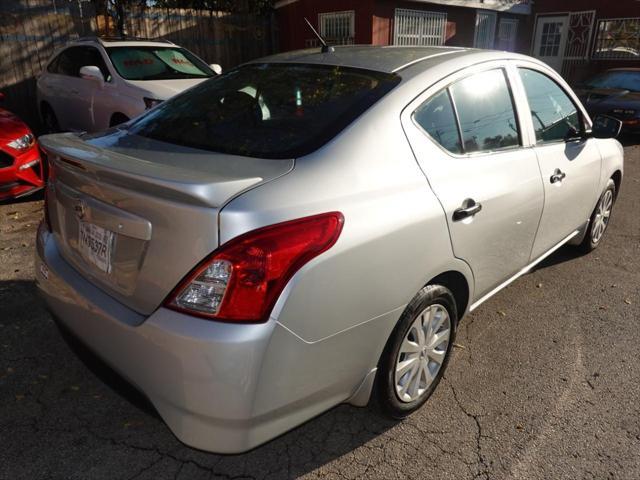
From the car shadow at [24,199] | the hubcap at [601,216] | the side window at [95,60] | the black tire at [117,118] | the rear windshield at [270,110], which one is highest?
the rear windshield at [270,110]

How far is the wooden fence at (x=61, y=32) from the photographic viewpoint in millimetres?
10039

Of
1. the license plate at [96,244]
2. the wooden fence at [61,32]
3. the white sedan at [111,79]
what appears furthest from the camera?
the wooden fence at [61,32]

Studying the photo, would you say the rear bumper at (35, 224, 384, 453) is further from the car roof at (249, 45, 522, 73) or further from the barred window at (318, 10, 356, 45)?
the barred window at (318, 10, 356, 45)

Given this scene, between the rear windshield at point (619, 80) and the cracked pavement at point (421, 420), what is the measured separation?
9.67 m

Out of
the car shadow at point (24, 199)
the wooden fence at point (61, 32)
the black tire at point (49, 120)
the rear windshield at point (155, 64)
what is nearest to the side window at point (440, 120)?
the car shadow at point (24, 199)

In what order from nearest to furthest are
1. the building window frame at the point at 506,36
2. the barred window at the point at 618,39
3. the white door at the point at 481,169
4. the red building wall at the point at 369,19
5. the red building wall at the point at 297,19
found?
1. the white door at the point at 481,169
2. the red building wall at the point at 369,19
3. the red building wall at the point at 297,19
4. the barred window at the point at 618,39
5. the building window frame at the point at 506,36

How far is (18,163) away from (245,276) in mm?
4695

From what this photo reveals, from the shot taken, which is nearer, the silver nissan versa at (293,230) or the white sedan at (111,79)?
the silver nissan versa at (293,230)

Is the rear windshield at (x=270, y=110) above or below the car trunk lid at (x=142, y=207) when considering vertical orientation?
above

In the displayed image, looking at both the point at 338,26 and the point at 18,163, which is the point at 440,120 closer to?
the point at 18,163

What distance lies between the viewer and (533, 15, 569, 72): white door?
19.8 m

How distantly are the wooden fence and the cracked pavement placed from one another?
8.32 m

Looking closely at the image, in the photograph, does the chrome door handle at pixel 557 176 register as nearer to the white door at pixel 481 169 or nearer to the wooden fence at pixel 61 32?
the white door at pixel 481 169

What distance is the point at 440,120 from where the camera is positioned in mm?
2504
